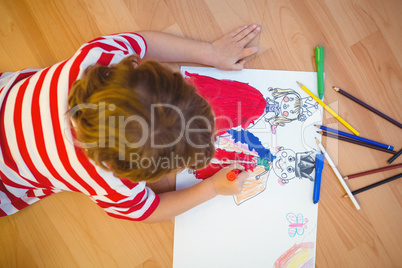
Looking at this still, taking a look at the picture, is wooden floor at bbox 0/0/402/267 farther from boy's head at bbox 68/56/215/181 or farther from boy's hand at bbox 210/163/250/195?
boy's head at bbox 68/56/215/181

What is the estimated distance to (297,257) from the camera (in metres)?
0.53

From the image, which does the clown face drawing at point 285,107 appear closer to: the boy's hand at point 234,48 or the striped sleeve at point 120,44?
the boy's hand at point 234,48

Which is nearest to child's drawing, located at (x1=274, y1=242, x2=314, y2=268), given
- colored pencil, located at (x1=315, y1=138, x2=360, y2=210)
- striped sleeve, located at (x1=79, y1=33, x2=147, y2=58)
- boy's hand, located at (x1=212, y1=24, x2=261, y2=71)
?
colored pencil, located at (x1=315, y1=138, x2=360, y2=210)

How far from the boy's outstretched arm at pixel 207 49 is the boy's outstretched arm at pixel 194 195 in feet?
0.72

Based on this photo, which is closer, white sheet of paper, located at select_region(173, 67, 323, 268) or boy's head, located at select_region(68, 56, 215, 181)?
boy's head, located at select_region(68, 56, 215, 181)

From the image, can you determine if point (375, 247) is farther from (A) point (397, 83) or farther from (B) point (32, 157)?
(B) point (32, 157)

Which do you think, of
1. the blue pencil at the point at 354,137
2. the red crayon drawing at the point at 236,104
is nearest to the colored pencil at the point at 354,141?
the blue pencil at the point at 354,137

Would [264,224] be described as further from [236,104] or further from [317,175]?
[236,104]

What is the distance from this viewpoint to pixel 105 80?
13.7 inches

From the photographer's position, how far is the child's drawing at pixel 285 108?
0.54 m

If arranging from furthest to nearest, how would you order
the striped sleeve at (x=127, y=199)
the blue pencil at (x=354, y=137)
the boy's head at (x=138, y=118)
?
the blue pencil at (x=354, y=137) → the striped sleeve at (x=127, y=199) → the boy's head at (x=138, y=118)

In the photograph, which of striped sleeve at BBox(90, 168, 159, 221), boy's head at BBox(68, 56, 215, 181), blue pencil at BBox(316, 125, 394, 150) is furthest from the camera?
blue pencil at BBox(316, 125, 394, 150)

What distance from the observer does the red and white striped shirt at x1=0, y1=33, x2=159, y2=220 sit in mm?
405

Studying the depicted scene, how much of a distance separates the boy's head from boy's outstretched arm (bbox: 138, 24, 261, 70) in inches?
7.1
